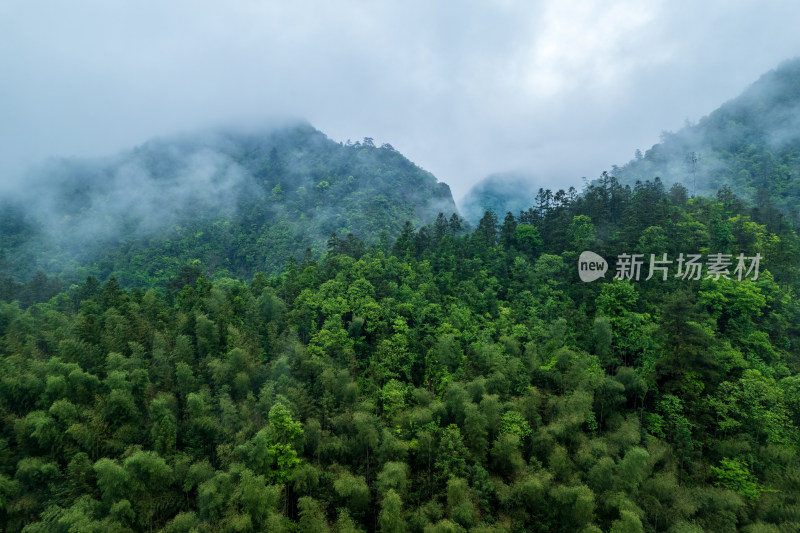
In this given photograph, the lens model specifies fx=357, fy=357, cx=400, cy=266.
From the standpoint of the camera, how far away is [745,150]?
54531 millimetres

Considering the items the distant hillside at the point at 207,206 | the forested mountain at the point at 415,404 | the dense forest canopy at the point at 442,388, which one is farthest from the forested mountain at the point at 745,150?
the distant hillside at the point at 207,206

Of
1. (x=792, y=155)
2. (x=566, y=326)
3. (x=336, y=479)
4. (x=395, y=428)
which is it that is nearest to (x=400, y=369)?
(x=395, y=428)

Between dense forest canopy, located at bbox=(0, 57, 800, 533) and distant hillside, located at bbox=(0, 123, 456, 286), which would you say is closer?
dense forest canopy, located at bbox=(0, 57, 800, 533)

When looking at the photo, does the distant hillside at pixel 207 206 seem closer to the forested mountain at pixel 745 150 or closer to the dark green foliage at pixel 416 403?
the dark green foliage at pixel 416 403

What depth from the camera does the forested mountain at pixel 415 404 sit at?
1588cm

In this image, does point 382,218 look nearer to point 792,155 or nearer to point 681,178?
point 681,178

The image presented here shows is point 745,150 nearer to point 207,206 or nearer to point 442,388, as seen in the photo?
point 442,388

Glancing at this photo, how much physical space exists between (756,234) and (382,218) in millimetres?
45070

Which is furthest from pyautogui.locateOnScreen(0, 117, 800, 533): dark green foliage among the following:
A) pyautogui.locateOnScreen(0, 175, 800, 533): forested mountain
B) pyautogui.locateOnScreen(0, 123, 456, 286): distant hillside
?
pyautogui.locateOnScreen(0, 123, 456, 286): distant hillside

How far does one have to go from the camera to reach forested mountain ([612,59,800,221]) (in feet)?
151

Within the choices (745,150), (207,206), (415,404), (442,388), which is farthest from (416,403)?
(745,150)

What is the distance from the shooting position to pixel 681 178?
56.1 metres

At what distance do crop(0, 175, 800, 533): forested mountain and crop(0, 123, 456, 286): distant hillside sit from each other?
78.3 ft

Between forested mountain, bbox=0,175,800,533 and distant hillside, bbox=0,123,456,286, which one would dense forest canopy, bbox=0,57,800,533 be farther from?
distant hillside, bbox=0,123,456,286
